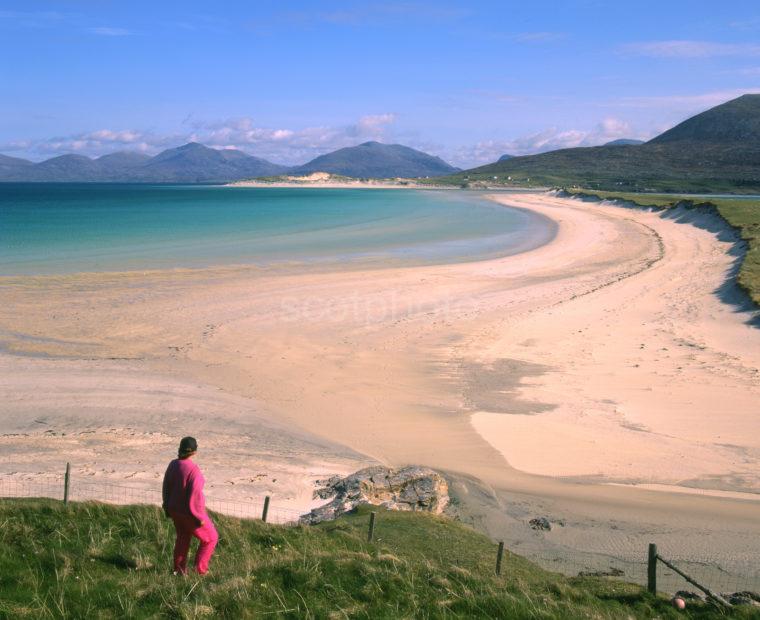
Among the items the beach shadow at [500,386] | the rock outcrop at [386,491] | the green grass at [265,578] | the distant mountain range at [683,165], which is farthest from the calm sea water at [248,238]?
the distant mountain range at [683,165]

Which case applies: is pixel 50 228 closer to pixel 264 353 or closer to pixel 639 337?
pixel 264 353

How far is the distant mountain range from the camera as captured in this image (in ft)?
409

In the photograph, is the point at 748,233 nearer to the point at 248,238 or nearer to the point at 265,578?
the point at 248,238

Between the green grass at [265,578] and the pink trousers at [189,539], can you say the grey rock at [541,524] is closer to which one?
the green grass at [265,578]

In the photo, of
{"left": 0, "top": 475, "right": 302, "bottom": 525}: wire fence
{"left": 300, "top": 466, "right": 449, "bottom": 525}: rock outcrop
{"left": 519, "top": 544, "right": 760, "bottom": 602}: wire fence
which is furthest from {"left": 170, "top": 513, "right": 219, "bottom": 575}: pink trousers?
{"left": 519, "top": 544, "right": 760, "bottom": 602}: wire fence

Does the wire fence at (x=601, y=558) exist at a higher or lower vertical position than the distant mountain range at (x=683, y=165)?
lower

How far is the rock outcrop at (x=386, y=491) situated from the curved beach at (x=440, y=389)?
462 mm

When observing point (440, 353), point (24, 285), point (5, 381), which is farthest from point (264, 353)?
point (24, 285)

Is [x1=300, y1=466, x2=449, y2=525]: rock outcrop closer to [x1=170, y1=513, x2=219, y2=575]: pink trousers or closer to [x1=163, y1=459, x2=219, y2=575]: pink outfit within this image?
[x1=170, y1=513, x2=219, y2=575]: pink trousers

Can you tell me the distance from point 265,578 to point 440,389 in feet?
31.4

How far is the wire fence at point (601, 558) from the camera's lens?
7.68 metres

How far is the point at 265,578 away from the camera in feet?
20.4

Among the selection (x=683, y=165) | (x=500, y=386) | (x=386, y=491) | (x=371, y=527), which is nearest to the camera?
(x=371, y=527)

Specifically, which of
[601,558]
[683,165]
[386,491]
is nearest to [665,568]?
[601,558]
